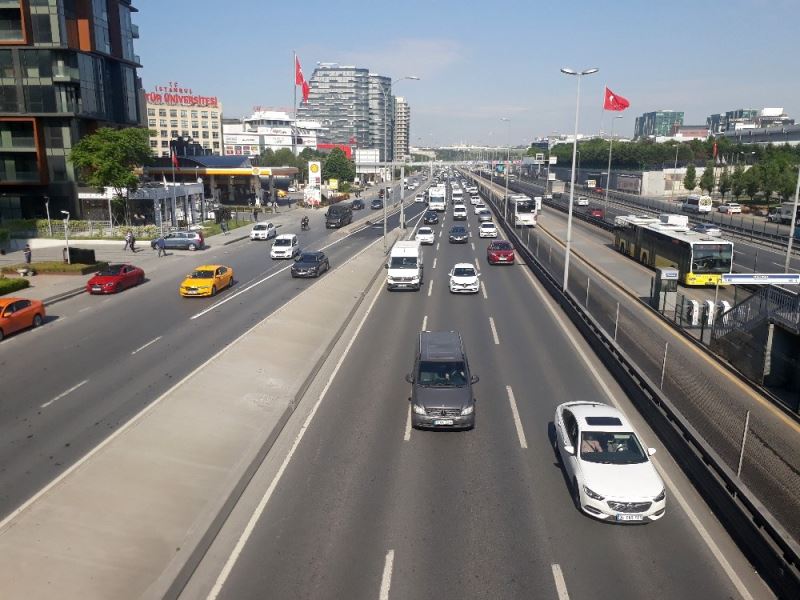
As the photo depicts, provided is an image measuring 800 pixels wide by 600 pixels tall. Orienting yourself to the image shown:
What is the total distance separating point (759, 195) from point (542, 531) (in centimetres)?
11266

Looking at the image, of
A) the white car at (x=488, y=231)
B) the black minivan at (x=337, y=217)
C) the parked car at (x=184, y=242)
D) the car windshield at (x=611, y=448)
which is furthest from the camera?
the black minivan at (x=337, y=217)

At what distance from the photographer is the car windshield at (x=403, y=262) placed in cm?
3347

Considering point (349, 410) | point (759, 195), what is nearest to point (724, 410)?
point (349, 410)

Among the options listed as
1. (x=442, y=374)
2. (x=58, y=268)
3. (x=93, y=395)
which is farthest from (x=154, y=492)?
(x=58, y=268)

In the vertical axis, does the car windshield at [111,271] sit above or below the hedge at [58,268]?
above

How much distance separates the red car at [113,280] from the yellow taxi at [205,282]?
3.78 metres

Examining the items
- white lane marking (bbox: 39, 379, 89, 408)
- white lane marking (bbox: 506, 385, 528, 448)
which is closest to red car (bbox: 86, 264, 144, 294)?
white lane marking (bbox: 39, 379, 89, 408)

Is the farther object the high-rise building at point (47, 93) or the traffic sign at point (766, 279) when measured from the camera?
the high-rise building at point (47, 93)

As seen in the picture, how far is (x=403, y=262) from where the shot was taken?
111ft

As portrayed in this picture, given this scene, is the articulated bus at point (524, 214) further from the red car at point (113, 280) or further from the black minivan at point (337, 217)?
the red car at point (113, 280)

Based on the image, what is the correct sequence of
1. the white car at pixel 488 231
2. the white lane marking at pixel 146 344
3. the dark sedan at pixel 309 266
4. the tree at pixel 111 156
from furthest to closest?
1. the white car at pixel 488 231
2. the tree at pixel 111 156
3. the dark sedan at pixel 309 266
4. the white lane marking at pixel 146 344

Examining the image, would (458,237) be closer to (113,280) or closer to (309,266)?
(309,266)

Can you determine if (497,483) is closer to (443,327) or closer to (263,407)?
(263,407)

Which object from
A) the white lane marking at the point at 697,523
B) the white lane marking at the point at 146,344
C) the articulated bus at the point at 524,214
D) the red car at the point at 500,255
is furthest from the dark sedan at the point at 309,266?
the articulated bus at the point at 524,214
